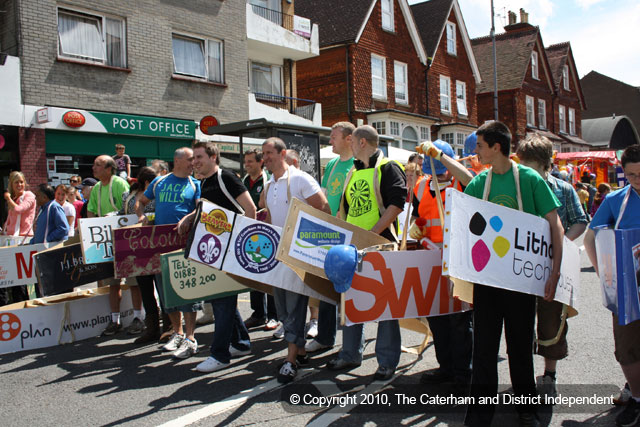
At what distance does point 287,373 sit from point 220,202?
1.60 metres

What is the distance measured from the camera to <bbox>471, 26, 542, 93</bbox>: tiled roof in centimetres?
3612

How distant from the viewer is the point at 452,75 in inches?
1185

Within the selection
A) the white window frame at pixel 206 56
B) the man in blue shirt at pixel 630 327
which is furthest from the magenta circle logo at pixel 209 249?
the white window frame at pixel 206 56

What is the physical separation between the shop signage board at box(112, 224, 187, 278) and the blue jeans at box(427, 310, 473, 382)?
2709 millimetres

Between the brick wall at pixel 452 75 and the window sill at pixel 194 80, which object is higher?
the brick wall at pixel 452 75

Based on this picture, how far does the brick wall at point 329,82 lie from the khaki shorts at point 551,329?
20.7 metres

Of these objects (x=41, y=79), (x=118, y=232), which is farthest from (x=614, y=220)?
(x=41, y=79)

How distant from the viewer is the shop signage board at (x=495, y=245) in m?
3.10

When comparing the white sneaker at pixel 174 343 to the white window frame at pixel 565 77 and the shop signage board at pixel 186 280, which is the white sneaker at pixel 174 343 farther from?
the white window frame at pixel 565 77

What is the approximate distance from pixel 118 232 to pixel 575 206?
413cm

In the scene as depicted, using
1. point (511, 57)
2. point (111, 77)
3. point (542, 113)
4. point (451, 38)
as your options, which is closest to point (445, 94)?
point (451, 38)

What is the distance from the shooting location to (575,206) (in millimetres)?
4207

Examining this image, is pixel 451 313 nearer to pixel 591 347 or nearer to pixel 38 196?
pixel 591 347

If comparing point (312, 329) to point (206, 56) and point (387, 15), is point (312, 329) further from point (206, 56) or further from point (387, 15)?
point (387, 15)
